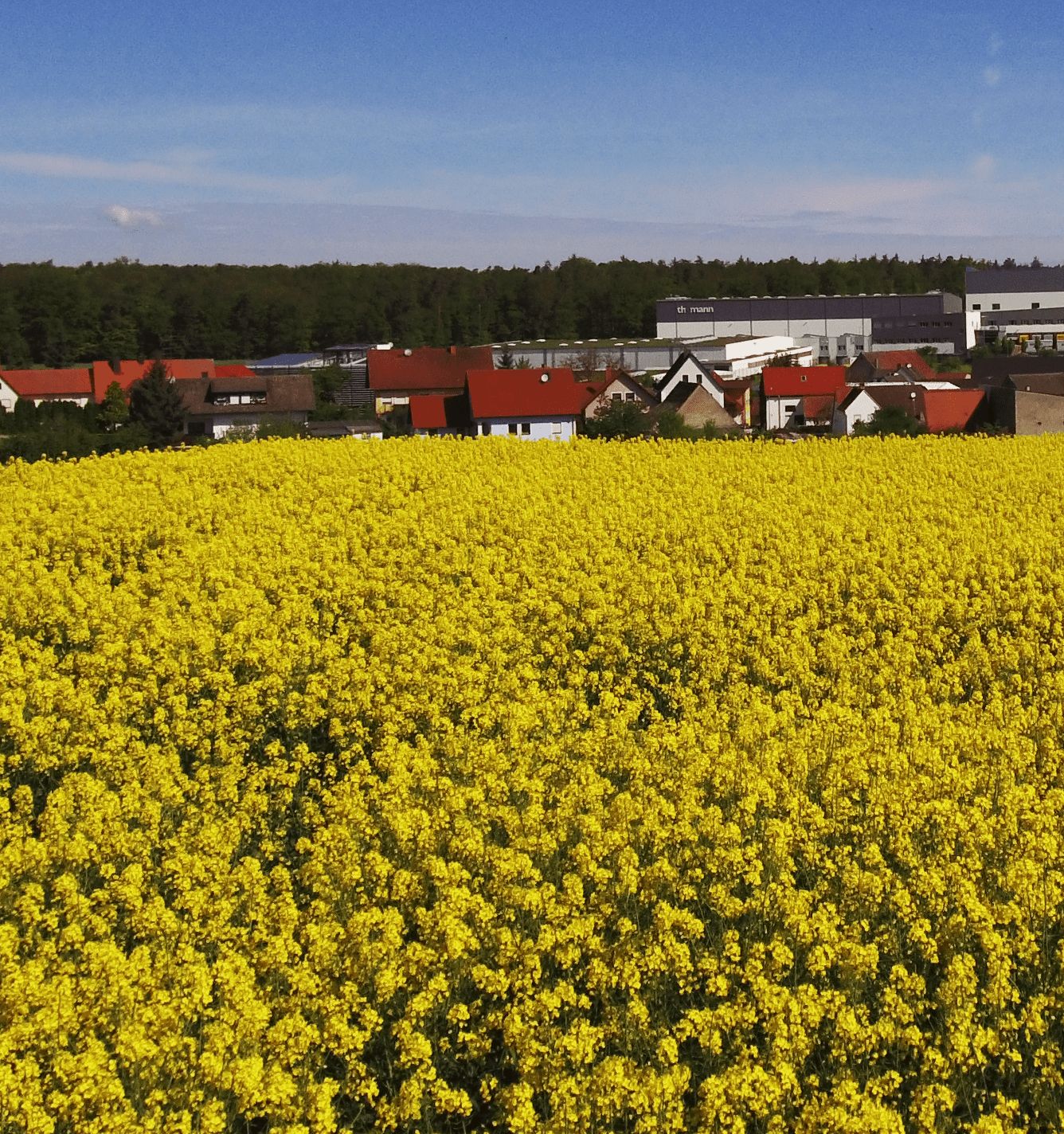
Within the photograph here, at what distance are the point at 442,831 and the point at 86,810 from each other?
222 centimetres

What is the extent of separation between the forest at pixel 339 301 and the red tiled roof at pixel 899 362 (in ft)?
168

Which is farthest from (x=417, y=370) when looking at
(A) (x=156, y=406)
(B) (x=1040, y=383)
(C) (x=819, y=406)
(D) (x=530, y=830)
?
(D) (x=530, y=830)

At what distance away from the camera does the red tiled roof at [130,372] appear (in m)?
76.0

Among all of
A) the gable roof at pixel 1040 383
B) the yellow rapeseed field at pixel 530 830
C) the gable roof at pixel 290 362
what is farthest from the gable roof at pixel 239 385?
the yellow rapeseed field at pixel 530 830

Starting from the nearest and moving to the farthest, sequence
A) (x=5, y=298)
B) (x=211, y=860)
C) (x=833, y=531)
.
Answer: (x=211, y=860), (x=833, y=531), (x=5, y=298)

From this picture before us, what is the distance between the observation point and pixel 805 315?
117 meters

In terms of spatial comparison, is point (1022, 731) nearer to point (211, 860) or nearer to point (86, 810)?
point (211, 860)

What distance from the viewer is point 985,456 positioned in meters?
21.2

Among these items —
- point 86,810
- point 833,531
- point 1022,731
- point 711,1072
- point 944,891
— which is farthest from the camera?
point 833,531

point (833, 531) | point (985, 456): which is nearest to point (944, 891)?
point (833, 531)

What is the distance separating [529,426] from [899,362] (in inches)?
1685

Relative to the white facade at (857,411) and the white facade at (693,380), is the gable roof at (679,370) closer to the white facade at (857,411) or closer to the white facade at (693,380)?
the white facade at (693,380)

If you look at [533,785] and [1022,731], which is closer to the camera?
[533,785]

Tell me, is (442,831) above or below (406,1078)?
above
